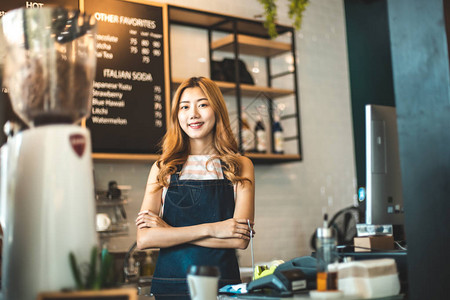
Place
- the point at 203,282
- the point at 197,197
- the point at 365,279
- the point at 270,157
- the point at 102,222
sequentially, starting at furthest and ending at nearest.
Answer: the point at 270,157 < the point at 102,222 < the point at 197,197 < the point at 365,279 < the point at 203,282

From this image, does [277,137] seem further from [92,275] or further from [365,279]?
[92,275]

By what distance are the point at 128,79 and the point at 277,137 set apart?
1244 mm

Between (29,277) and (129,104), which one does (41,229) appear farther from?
(129,104)

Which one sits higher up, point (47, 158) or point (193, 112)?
point (193, 112)

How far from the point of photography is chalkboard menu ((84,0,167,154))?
341 cm

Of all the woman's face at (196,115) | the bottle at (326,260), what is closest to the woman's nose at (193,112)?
the woman's face at (196,115)

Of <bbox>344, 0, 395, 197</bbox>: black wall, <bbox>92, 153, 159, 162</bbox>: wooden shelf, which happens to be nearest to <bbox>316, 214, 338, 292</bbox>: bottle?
<bbox>92, 153, 159, 162</bbox>: wooden shelf

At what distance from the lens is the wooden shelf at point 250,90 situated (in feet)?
12.7

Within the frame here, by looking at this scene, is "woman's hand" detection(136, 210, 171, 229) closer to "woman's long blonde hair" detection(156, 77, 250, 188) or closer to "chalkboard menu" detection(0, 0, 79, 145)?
"woman's long blonde hair" detection(156, 77, 250, 188)

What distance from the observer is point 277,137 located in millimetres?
4188

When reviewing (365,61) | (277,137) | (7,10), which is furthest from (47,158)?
(365,61)

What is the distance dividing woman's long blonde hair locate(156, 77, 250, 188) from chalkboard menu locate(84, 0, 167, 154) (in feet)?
3.58

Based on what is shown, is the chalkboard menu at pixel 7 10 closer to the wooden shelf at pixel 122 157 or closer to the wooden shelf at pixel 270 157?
the wooden shelf at pixel 122 157

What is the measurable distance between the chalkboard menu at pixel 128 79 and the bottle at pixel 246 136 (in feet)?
2.10
